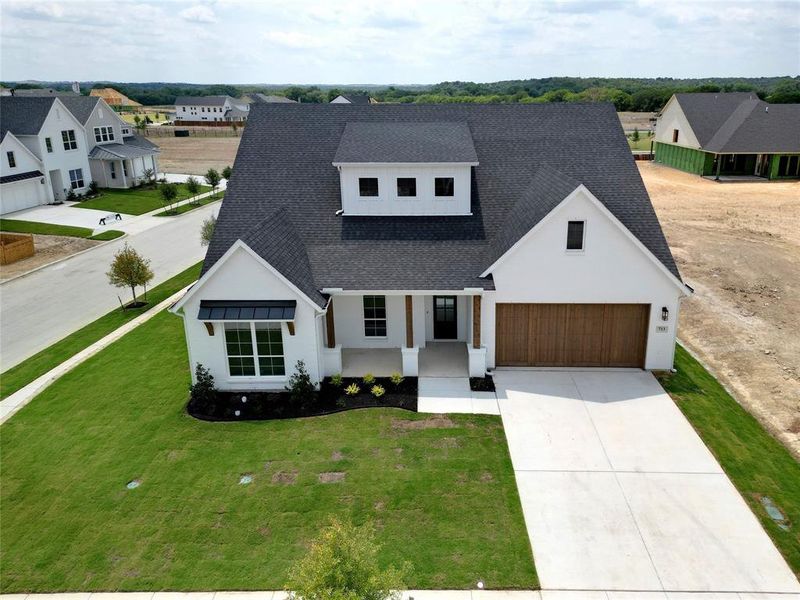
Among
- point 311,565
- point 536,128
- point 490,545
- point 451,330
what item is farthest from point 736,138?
point 311,565

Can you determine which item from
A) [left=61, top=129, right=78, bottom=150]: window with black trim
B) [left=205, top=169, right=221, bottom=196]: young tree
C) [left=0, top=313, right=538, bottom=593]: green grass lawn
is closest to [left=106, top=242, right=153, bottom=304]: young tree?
[left=0, top=313, right=538, bottom=593]: green grass lawn

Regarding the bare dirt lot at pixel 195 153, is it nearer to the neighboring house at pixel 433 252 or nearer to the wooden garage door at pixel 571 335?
the neighboring house at pixel 433 252

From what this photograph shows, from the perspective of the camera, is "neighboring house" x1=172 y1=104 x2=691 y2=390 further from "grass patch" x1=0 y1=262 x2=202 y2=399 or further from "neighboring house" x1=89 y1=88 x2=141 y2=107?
"neighboring house" x1=89 y1=88 x2=141 y2=107

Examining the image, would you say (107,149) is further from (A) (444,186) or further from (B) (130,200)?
(A) (444,186)

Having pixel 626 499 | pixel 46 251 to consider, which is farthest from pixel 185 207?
pixel 626 499

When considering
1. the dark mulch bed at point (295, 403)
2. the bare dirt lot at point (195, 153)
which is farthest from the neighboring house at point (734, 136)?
the bare dirt lot at point (195, 153)

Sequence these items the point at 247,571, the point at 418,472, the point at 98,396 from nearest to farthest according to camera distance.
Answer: the point at 247,571, the point at 418,472, the point at 98,396

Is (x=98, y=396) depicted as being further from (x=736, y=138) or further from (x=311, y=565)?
(x=736, y=138)
